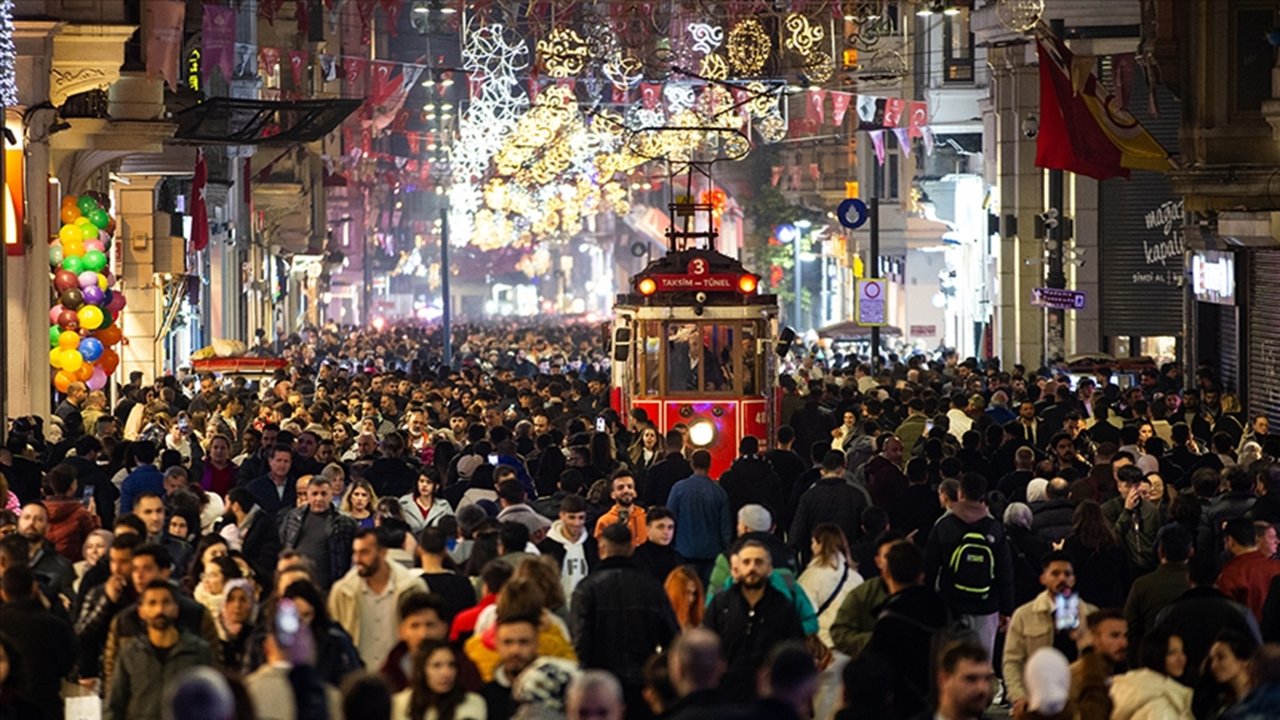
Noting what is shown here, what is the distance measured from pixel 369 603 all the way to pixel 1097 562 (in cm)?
457

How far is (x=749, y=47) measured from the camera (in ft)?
102

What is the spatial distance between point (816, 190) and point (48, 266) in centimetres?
4513

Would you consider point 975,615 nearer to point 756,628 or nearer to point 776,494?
point 756,628

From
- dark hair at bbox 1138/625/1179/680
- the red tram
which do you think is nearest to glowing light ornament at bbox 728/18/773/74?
the red tram

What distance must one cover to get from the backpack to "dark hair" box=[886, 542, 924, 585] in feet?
8.29

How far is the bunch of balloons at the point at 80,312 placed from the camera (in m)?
26.6

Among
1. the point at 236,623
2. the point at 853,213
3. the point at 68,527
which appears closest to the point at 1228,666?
the point at 236,623

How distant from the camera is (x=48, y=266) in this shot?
2762 centimetres

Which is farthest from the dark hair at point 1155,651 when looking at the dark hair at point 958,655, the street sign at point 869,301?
the street sign at point 869,301

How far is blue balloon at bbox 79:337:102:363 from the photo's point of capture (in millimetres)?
26625

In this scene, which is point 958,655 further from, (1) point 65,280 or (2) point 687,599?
(1) point 65,280

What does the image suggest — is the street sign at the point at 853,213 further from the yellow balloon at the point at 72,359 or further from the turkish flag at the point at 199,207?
the yellow balloon at the point at 72,359

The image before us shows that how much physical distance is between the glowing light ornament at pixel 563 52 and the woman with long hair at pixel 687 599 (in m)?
19.8

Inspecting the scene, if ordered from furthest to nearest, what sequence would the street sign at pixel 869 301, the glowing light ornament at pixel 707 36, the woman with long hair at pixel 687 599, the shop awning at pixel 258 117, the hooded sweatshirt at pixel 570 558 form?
the street sign at pixel 869 301 < the glowing light ornament at pixel 707 36 < the shop awning at pixel 258 117 < the hooded sweatshirt at pixel 570 558 < the woman with long hair at pixel 687 599
